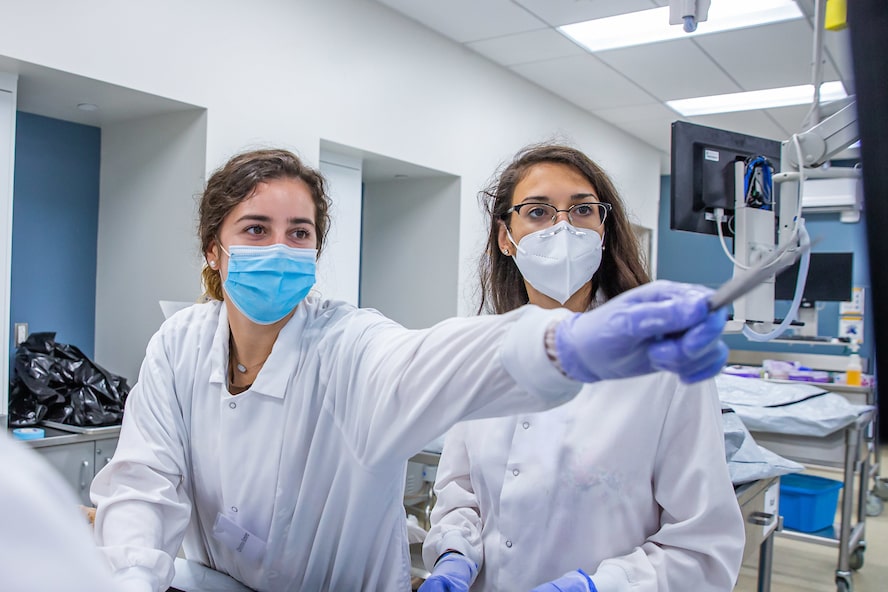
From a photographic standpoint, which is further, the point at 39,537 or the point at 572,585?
the point at 572,585

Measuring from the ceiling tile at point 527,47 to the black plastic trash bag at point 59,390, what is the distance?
282 cm

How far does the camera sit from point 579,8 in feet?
12.1

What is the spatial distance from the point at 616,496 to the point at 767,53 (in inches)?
159

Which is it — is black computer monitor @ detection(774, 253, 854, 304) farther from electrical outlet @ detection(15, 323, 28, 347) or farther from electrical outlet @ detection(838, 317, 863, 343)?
electrical outlet @ detection(15, 323, 28, 347)

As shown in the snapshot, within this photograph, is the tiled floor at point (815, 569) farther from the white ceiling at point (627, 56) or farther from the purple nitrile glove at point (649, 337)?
the purple nitrile glove at point (649, 337)

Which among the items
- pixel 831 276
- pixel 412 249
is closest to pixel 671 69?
pixel 831 276

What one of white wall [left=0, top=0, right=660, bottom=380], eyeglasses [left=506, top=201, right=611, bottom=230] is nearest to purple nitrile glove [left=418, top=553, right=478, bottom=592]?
eyeglasses [left=506, top=201, right=611, bottom=230]

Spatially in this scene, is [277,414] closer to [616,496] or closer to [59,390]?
[616,496]

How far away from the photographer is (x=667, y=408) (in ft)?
3.52

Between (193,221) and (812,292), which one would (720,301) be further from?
(812,292)

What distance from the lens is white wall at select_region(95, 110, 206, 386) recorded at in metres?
2.88

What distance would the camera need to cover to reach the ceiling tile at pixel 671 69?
428 cm

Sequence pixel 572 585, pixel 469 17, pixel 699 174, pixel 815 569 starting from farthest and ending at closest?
1. pixel 469 17
2. pixel 815 569
3. pixel 699 174
4. pixel 572 585

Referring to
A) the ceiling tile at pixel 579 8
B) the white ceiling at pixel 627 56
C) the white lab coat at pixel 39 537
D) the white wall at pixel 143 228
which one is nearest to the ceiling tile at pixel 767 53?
the white ceiling at pixel 627 56
